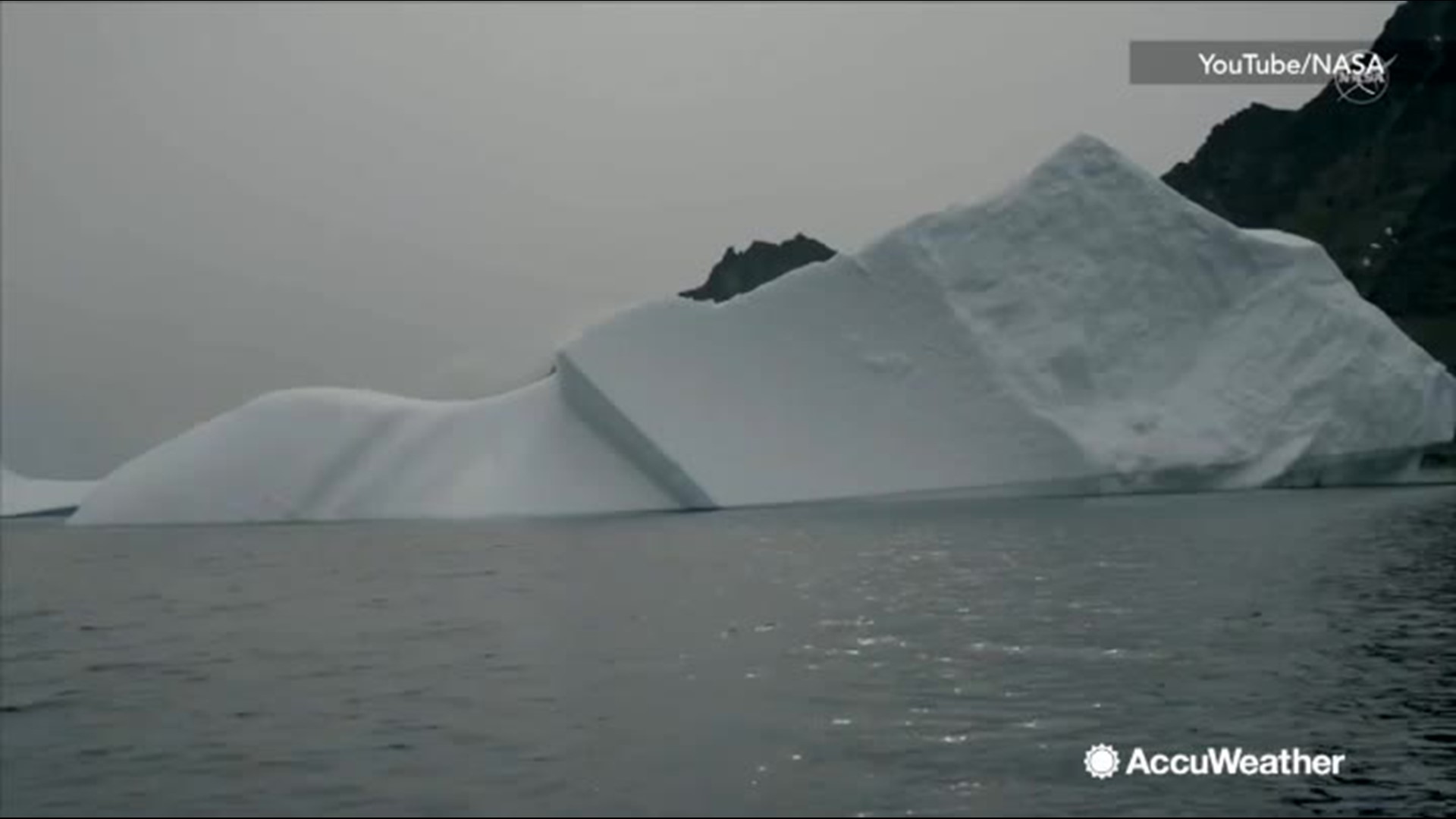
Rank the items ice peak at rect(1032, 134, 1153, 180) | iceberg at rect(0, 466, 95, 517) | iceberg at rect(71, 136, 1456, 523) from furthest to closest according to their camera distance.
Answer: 1. iceberg at rect(0, 466, 95, 517)
2. ice peak at rect(1032, 134, 1153, 180)
3. iceberg at rect(71, 136, 1456, 523)

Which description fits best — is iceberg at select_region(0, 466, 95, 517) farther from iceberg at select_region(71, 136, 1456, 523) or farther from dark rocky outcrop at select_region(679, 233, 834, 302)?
dark rocky outcrop at select_region(679, 233, 834, 302)

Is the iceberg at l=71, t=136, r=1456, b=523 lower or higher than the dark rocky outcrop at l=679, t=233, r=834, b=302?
higher

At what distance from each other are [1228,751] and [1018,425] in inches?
1029

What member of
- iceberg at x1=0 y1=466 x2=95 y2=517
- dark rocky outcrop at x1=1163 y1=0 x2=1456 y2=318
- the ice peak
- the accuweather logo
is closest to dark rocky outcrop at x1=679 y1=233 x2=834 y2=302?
dark rocky outcrop at x1=1163 y1=0 x2=1456 y2=318

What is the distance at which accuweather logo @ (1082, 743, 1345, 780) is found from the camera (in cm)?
630

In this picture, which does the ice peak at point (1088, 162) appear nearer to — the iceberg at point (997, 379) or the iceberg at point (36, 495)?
the iceberg at point (997, 379)

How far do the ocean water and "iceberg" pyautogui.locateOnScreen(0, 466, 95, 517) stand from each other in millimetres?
50276

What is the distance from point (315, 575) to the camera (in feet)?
63.0

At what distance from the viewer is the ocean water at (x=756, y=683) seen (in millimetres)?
6148

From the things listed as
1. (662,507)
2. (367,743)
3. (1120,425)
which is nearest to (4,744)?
(367,743)

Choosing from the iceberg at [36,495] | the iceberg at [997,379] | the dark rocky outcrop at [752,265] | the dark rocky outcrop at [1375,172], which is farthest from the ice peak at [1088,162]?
the dark rocky outcrop at [752,265]

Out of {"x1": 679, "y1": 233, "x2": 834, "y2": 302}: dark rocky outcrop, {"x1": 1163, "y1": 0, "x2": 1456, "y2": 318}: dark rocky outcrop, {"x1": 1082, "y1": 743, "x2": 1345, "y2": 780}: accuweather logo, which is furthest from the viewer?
{"x1": 679, "y1": 233, "x2": 834, "y2": 302}: dark rocky outcrop

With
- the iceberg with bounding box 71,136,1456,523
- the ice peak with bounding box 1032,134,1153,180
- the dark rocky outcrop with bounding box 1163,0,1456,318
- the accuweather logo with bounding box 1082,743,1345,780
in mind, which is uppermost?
the accuweather logo with bounding box 1082,743,1345,780

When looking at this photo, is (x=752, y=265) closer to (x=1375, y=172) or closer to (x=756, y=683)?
(x=1375, y=172)
